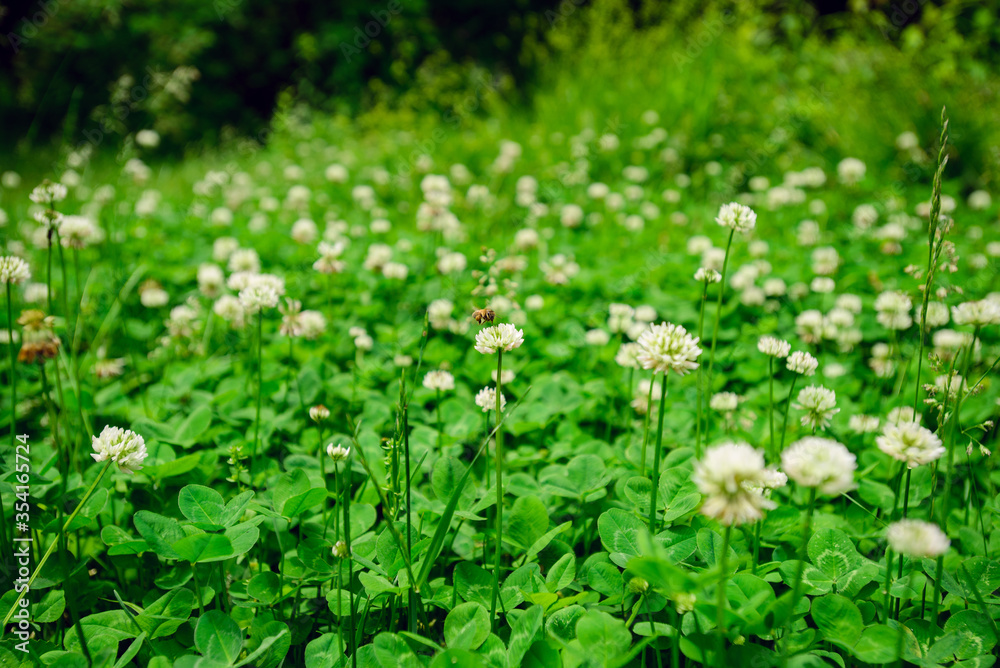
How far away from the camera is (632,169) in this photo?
4.57m

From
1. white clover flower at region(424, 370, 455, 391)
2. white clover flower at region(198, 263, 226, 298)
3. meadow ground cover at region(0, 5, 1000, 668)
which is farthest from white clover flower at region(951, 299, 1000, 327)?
white clover flower at region(198, 263, 226, 298)

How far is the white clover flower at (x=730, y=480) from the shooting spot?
0.73m

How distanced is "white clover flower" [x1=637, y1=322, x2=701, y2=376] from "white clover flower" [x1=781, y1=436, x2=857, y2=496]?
0.24 metres

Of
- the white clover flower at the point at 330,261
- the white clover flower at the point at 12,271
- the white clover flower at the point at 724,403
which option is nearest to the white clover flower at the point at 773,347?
the white clover flower at the point at 724,403

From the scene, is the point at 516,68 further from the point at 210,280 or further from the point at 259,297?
the point at 259,297

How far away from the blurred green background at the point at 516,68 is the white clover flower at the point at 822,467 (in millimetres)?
2924

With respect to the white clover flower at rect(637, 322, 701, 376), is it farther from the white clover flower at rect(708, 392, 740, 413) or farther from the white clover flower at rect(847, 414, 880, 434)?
the white clover flower at rect(847, 414, 880, 434)

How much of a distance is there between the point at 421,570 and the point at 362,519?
32 cm

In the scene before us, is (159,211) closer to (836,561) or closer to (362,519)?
(362,519)

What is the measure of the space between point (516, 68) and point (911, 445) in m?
8.94

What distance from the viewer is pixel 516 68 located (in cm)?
903

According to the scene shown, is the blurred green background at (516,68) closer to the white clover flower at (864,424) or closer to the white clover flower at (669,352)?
the white clover flower at (669,352)

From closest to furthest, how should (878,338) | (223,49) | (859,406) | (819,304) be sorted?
(859,406)
(878,338)
(819,304)
(223,49)

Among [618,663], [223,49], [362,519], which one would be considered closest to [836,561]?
[618,663]
